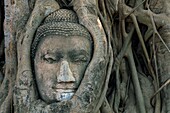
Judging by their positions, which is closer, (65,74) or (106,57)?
(65,74)

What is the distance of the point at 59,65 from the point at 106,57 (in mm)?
258

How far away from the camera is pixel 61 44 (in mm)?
2090

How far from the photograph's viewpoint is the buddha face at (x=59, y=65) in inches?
81.7

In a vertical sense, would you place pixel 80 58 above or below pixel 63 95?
above

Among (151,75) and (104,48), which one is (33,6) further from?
(151,75)

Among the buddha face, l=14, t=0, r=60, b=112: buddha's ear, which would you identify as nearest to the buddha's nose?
the buddha face

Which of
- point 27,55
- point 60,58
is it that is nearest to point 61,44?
point 60,58

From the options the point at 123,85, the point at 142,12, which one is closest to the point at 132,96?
the point at 123,85

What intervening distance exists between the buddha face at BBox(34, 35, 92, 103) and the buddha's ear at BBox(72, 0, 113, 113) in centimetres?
5

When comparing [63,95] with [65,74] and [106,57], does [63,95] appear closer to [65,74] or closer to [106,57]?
[65,74]

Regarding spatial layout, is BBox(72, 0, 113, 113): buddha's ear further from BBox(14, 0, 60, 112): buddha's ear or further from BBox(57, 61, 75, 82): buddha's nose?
BBox(14, 0, 60, 112): buddha's ear

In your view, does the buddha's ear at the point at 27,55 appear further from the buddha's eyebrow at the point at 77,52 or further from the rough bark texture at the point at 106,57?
the buddha's eyebrow at the point at 77,52

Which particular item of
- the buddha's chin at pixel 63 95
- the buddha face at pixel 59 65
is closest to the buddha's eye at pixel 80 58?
Result: the buddha face at pixel 59 65

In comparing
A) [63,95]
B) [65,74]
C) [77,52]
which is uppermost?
[77,52]
